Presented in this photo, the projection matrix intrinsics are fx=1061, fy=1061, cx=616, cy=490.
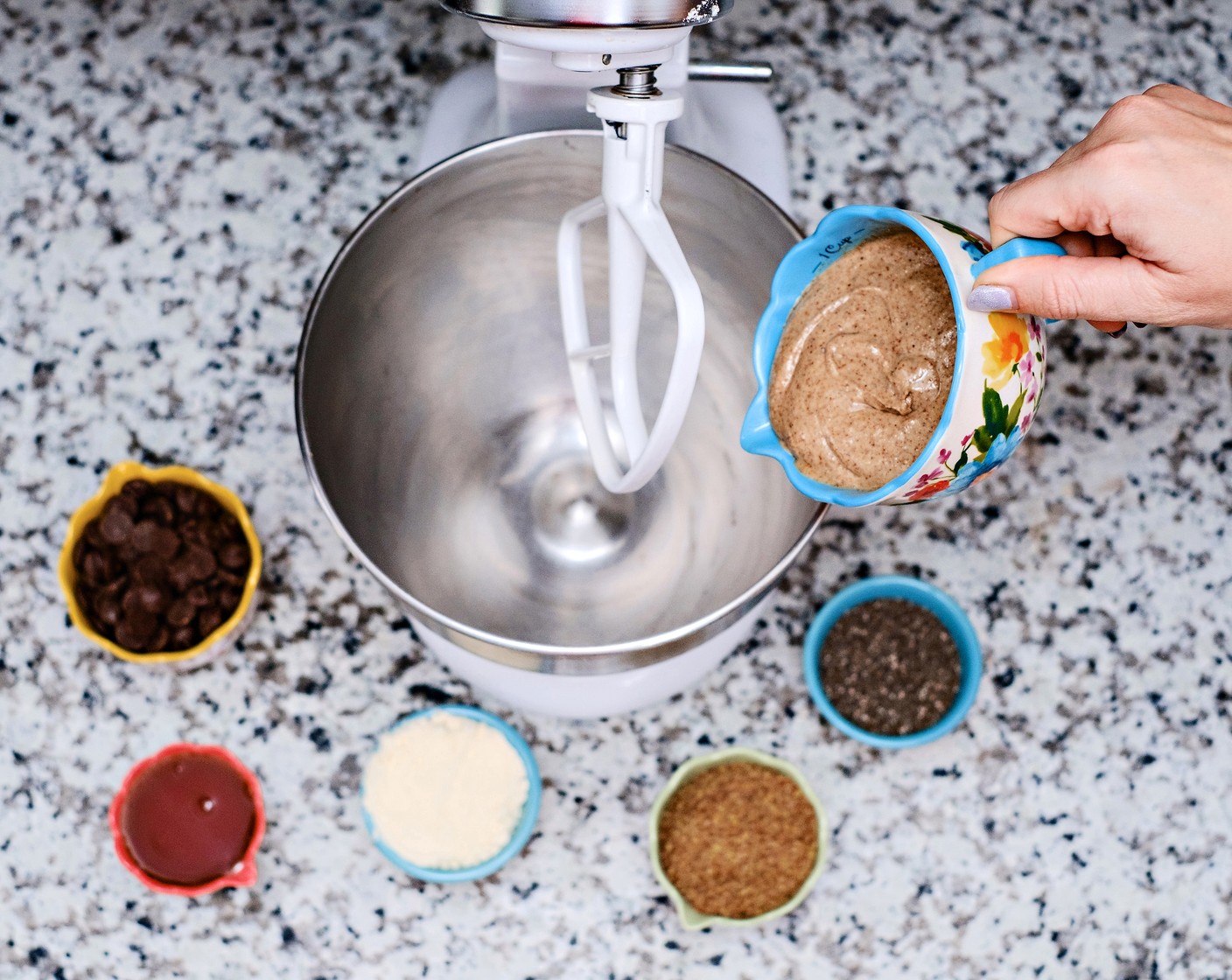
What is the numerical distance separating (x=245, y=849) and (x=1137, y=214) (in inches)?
28.2

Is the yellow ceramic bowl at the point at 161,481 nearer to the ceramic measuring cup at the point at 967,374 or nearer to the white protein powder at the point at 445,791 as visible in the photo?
the white protein powder at the point at 445,791

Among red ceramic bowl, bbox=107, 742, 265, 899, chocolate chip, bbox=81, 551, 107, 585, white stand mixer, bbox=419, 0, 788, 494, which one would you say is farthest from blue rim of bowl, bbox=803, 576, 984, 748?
chocolate chip, bbox=81, 551, 107, 585

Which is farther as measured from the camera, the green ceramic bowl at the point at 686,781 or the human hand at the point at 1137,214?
the green ceramic bowl at the point at 686,781

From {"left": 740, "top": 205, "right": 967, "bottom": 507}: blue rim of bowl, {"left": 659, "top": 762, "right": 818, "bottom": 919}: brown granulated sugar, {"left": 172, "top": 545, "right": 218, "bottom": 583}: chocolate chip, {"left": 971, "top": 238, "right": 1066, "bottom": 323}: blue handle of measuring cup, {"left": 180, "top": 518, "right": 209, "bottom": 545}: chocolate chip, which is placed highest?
{"left": 971, "top": 238, "right": 1066, "bottom": 323}: blue handle of measuring cup

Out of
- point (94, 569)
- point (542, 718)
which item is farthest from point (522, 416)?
point (94, 569)

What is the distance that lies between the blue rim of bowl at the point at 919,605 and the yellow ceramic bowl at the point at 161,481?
0.43 meters

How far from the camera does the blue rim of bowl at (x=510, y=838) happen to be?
775 millimetres

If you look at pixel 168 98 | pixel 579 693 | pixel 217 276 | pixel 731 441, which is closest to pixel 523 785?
pixel 579 693

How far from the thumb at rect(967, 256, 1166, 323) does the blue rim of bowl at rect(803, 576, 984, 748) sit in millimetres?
315

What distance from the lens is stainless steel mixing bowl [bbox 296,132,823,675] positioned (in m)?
0.72

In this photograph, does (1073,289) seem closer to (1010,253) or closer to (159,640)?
(1010,253)

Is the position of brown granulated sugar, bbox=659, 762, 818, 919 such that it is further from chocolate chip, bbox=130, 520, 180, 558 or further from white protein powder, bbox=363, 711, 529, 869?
chocolate chip, bbox=130, 520, 180, 558

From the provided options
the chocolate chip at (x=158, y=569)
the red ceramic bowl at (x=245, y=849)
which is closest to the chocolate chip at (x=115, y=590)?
the chocolate chip at (x=158, y=569)

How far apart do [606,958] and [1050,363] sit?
24.1 inches
